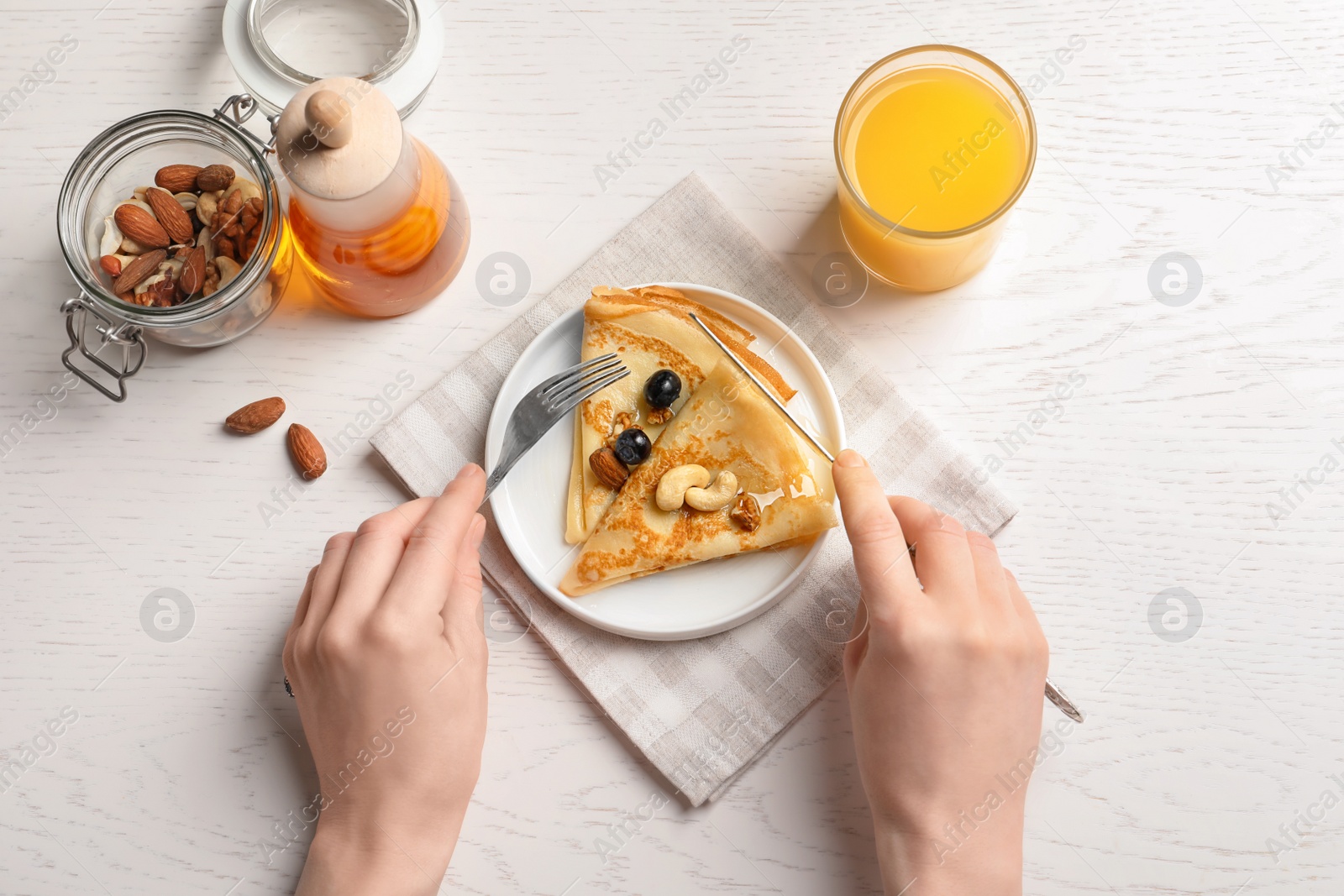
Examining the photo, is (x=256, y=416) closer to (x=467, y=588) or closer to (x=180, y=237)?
(x=180, y=237)

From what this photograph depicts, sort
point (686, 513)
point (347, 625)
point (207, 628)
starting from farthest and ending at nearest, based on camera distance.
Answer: point (207, 628) < point (686, 513) < point (347, 625)

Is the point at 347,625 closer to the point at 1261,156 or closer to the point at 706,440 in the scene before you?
the point at 706,440

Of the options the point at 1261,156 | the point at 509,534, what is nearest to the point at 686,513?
the point at 509,534

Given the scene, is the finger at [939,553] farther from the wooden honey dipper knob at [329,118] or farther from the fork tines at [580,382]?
the wooden honey dipper knob at [329,118]

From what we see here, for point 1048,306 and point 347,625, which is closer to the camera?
point 347,625

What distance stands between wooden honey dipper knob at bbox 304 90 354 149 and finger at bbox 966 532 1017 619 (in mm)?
1165

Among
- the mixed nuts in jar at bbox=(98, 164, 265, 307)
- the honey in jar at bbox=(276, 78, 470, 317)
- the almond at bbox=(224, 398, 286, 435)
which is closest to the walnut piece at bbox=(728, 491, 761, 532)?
the honey in jar at bbox=(276, 78, 470, 317)

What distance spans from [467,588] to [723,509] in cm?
46

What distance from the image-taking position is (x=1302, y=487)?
5.79 ft

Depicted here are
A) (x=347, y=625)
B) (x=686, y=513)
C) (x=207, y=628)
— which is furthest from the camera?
(x=207, y=628)

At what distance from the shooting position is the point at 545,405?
64.9 inches

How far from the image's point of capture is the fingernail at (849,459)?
1.53 metres

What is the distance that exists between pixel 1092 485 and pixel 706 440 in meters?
0.74

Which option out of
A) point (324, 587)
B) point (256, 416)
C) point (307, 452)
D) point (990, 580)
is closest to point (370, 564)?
point (324, 587)
